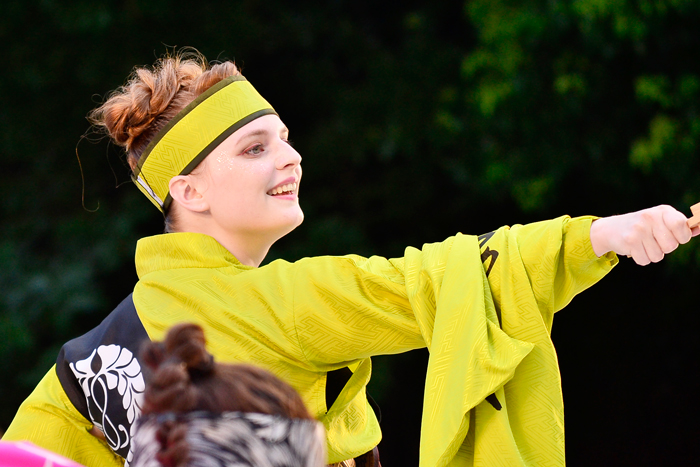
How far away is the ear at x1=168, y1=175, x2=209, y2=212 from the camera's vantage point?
5.02ft

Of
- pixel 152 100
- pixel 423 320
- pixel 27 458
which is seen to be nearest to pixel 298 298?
pixel 423 320

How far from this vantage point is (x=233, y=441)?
76 cm

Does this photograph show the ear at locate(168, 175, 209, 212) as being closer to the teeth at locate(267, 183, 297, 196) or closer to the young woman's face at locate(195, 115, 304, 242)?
the young woman's face at locate(195, 115, 304, 242)

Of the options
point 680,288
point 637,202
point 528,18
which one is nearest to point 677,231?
point 528,18

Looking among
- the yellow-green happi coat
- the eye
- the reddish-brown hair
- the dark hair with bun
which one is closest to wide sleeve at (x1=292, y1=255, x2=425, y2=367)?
the yellow-green happi coat

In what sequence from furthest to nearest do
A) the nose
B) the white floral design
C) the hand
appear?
the nose → the white floral design → the hand

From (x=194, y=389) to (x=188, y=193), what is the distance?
80 centimetres

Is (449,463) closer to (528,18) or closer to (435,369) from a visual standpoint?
(435,369)

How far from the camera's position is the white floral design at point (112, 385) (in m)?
1.41

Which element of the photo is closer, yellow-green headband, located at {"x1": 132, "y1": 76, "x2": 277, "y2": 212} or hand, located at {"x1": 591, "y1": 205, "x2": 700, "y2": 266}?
hand, located at {"x1": 591, "y1": 205, "x2": 700, "y2": 266}

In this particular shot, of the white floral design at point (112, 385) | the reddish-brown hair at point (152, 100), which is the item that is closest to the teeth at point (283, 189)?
the reddish-brown hair at point (152, 100)

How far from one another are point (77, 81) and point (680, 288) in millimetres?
2772

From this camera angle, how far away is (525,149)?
3.56 meters

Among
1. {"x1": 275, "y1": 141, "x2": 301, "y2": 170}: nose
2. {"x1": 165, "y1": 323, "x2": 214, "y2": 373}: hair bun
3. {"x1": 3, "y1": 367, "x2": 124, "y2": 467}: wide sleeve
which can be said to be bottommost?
{"x1": 165, "y1": 323, "x2": 214, "y2": 373}: hair bun
